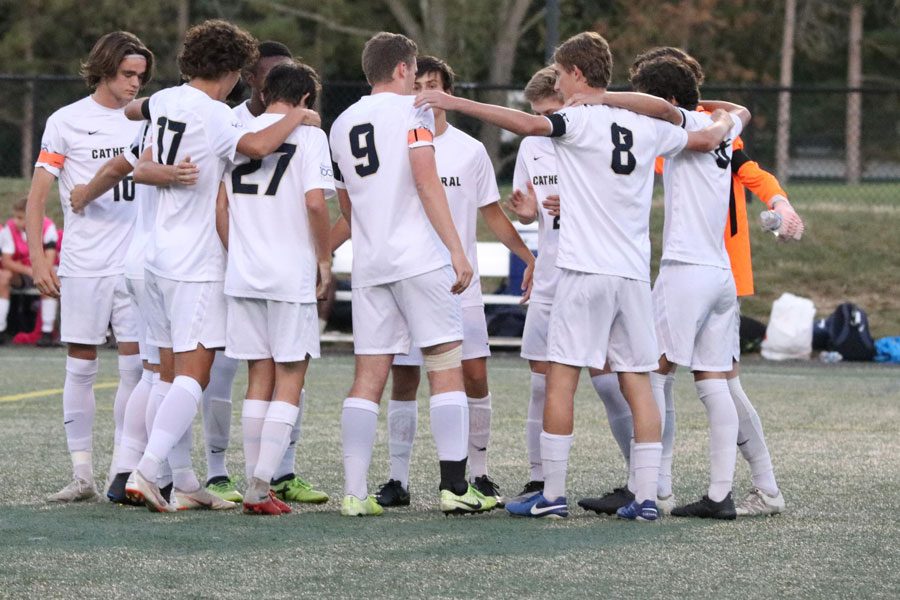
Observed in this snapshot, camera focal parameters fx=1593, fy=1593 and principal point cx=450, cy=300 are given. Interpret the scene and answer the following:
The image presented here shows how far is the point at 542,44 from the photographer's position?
38625 mm

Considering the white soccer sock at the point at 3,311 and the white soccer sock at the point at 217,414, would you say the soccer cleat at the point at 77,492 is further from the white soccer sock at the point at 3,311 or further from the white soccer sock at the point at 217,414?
the white soccer sock at the point at 3,311

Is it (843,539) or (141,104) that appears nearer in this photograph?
(843,539)

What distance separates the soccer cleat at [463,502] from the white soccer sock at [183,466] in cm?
109

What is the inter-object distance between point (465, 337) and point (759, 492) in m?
1.45

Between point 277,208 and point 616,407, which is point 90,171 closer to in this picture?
point 277,208

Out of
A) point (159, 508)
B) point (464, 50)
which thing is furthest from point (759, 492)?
point (464, 50)

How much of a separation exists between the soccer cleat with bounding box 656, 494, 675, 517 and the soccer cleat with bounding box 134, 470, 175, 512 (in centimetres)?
207

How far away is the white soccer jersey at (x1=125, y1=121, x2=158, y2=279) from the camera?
664 cm

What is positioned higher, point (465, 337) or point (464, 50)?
point (464, 50)

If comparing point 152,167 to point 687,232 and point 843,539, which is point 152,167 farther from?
point 843,539

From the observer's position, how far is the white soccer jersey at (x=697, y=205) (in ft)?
21.7

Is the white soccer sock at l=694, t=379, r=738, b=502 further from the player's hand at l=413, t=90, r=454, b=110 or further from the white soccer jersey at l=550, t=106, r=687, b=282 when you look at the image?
the player's hand at l=413, t=90, r=454, b=110

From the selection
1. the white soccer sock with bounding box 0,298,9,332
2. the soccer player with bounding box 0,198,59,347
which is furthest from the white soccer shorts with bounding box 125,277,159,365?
the white soccer sock with bounding box 0,298,9,332

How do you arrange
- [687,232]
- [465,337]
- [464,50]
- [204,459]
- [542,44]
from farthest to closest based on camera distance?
[542,44]
[464,50]
[204,459]
[465,337]
[687,232]
